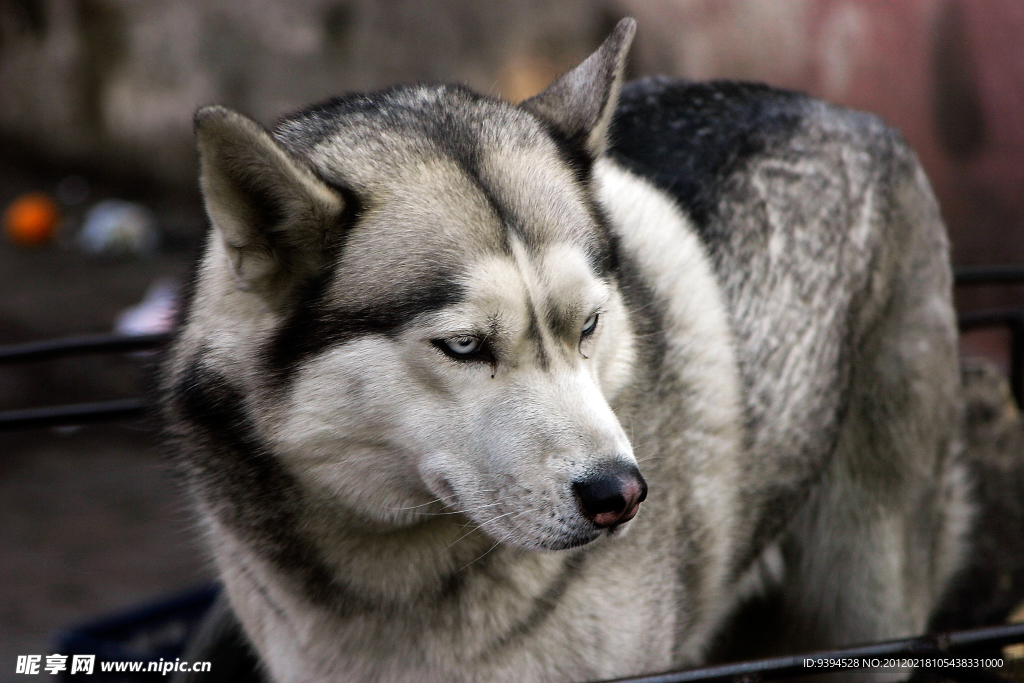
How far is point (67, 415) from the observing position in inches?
A: 115

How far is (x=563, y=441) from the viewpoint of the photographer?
1805 mm

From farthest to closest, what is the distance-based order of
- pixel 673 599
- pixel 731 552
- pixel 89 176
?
pixel 89 176 < pixel 731 552 < pixel 673 599

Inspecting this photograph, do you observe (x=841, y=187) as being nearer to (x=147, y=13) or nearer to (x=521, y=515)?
→ (x=521, y=515)

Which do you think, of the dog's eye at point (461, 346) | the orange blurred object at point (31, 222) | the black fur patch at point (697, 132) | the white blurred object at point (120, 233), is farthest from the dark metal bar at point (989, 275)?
the orange blurred object at point (31, 222)

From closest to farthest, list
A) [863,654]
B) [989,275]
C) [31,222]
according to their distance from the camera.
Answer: [863,654] → [989,275] → [31,222]

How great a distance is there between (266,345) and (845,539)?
195 cm

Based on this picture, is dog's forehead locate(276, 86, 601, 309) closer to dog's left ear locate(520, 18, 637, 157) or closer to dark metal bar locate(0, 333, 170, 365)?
dog's left ear locate(520, 18, 637, 157)

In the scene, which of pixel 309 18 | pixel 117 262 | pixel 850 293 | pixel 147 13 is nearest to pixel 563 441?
pixel 850 293

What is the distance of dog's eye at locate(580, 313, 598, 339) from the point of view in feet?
6.54

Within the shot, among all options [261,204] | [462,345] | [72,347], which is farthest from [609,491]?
[72,347]

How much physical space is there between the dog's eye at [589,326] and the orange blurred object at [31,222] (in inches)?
299

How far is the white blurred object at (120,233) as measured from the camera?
8.08 m

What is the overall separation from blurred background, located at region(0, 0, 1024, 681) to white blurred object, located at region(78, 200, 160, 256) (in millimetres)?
17

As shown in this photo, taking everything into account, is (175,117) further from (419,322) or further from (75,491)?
(419,322)
